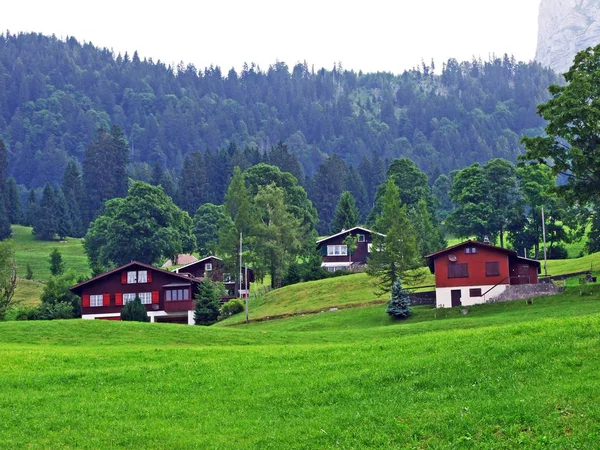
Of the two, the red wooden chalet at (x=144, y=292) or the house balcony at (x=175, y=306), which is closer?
the red wooden chalet at (x=144, y=292)

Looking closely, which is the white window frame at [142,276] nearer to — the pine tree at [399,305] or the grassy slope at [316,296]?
the grassy slope at [316,296]

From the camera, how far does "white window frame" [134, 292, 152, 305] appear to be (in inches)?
3797

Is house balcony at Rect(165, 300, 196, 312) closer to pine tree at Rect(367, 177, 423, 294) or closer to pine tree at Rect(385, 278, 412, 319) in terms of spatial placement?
pine tree at Rect(367, 177, 423, 294)

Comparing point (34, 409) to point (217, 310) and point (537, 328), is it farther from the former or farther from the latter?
point (217, 310)

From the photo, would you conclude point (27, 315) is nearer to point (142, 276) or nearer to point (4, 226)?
point (142, 276)

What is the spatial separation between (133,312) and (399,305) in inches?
1118

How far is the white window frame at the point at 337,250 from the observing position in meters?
129

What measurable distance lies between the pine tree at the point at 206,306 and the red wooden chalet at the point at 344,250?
123 ft

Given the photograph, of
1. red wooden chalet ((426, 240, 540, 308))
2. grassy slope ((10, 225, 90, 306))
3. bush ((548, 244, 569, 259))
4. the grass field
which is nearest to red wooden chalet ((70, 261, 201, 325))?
grassy slope ((10, 225, 90, 306))

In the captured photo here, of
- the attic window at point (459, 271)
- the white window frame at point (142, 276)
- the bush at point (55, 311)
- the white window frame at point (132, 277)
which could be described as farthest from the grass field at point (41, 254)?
the attic window at point (459, 271)

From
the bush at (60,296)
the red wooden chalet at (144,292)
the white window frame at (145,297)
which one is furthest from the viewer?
the bush at (60,296)

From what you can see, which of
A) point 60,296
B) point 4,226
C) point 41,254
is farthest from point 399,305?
point 4,226

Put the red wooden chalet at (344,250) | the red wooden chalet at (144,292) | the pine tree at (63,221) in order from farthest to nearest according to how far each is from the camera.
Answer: the pine tree at (63,221), the red wooden chalet at (344,250), the red wooden chalet at (144,292)

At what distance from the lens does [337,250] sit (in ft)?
424
